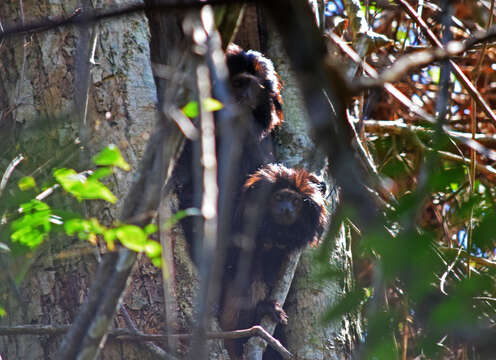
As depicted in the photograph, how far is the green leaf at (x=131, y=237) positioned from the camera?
1559 millimetres

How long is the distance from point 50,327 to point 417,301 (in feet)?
5.92

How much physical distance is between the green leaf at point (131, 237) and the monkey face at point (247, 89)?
296 centimetres

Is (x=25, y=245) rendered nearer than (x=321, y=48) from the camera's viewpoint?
No

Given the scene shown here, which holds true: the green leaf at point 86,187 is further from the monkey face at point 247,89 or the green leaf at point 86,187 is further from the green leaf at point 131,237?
the monkey face at point 247,89

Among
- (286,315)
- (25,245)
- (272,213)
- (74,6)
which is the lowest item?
(286,315)

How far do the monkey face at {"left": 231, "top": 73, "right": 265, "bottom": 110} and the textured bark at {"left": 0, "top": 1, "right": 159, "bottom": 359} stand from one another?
1285mm

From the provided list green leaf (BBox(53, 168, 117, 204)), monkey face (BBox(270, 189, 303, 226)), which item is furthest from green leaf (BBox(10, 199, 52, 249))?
monkey face (BBox(270, 189, 303, 226))

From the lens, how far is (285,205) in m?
4.20

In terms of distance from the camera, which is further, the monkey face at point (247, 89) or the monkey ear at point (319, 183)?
the monkey face at point (247, 89)

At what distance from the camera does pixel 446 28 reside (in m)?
1.71

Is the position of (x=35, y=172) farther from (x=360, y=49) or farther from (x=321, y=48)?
(x=360, y=49)

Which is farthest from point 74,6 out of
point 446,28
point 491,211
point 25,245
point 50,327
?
point 491,211

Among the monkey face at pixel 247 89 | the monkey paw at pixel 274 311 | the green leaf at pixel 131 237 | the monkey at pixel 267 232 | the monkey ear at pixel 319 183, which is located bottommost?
the monkey paw at pixel 274 311

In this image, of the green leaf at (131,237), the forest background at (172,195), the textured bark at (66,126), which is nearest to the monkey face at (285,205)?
the forest background at (172,195)
